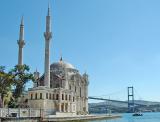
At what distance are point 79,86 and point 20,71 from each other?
27.0 m

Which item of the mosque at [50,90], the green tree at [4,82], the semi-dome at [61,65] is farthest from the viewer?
the semi-dome at [61,65]

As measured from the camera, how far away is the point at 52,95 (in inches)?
2163

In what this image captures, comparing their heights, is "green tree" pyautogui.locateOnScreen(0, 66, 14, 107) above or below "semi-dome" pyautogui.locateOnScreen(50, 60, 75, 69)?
below

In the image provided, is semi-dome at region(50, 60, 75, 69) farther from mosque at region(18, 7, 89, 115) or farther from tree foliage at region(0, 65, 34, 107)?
tree foliage at region(0, 65, 34, 107)

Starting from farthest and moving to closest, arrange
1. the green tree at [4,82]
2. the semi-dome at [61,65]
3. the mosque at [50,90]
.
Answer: the semi-dome at [61,65] < the mosque at [50,90] < the green tree at [4,82]

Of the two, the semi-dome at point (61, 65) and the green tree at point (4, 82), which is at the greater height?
the semi-dome at point (61, 65)

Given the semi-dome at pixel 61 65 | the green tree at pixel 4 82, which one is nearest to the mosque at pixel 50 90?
the semi-dome at pixel 61 65

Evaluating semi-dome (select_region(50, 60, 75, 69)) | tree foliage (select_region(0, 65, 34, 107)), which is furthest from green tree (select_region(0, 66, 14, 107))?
semi-dome (select_region(50, 60, 75, 69))

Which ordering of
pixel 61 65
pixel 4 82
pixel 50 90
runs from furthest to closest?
pixel 61 65 → pixel 50 90 → pixel 4 82

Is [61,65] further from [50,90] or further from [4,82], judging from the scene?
[4,82]

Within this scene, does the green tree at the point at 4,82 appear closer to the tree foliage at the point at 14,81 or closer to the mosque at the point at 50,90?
the tree foliage at the point at 14,81

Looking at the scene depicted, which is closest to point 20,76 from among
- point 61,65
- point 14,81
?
point 14,81

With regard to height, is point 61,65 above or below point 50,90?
above

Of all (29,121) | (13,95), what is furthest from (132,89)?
(29,121)
